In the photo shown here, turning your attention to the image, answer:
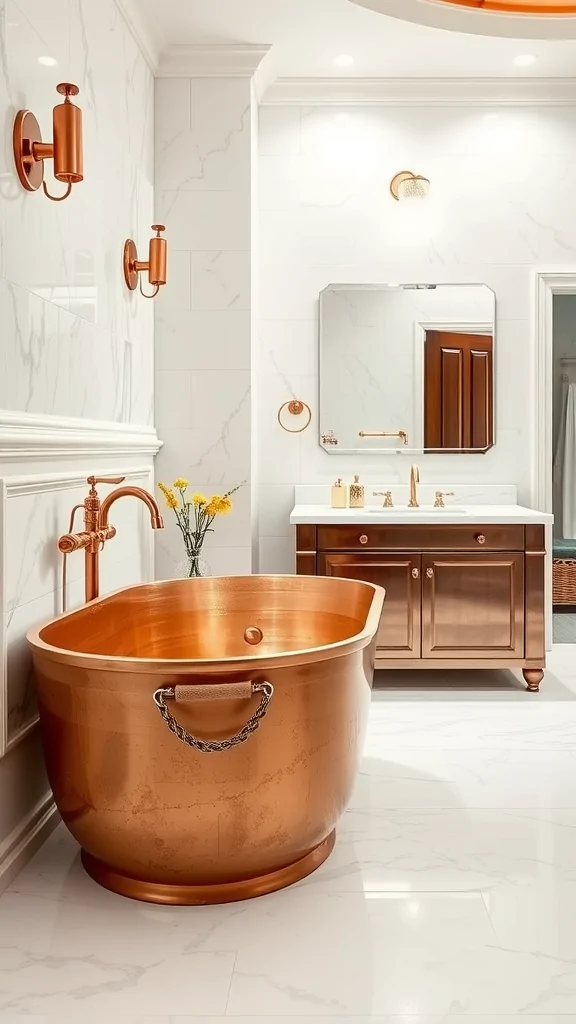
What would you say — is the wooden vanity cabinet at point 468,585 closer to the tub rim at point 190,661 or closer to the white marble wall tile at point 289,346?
the white marble wall tile at point 289,346

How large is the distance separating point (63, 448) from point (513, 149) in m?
3.01

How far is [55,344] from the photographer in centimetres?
253

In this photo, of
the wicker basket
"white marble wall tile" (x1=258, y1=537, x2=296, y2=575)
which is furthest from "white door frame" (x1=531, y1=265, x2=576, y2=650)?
the wicker basket

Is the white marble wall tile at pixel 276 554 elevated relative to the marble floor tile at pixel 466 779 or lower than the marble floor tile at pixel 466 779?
elevated

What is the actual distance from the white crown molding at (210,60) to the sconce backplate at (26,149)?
193 cm

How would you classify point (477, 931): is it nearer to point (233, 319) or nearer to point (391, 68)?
point (233, 319)

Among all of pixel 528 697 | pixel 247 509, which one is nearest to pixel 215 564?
pixel 247 509

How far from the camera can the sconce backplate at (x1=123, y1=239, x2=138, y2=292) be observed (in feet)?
10.9

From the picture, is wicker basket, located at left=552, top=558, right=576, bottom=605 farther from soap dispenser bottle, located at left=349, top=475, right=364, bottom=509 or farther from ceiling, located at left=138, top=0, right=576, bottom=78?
ceiling, located at left=138, top=0, right=576, bottom=78

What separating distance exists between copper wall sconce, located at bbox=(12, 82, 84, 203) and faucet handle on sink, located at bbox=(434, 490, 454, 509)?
259cm

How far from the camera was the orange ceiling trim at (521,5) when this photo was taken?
9.82 ft

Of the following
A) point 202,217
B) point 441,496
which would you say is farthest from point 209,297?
point 441,496

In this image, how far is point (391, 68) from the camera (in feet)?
13.8

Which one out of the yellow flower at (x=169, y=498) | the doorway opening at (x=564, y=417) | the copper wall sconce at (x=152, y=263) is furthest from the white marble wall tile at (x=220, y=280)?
the doorway opening at (x=564, y=417)
